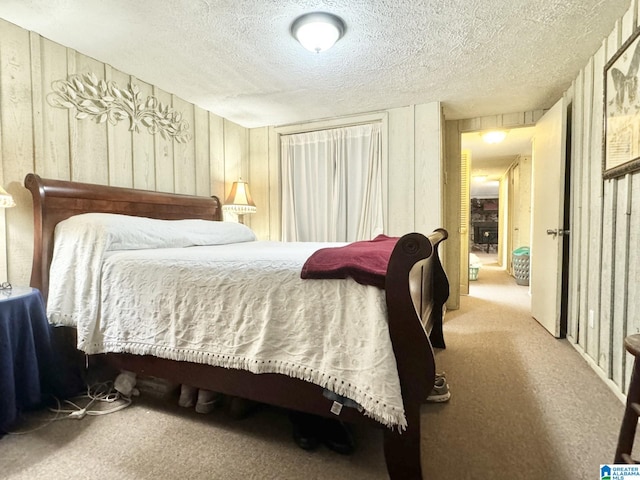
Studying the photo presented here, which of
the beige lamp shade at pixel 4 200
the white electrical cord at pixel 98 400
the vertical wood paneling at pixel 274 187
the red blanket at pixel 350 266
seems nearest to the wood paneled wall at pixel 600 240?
the red blanket at pixel 350 266

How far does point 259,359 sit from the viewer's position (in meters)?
1.27

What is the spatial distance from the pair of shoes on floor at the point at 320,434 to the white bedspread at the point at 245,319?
0.37 metres

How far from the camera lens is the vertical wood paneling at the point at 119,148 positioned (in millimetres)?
2373

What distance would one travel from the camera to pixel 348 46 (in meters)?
2.11

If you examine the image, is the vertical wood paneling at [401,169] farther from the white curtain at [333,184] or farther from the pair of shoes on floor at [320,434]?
the pair of shoes on floor at [320,434]

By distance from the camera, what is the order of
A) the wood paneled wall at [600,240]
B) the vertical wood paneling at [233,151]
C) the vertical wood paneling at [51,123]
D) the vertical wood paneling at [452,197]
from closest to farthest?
the wood paneled wall at [600,240] < the vertical wood paneling at [51,123] < the vertical wood paneling at [233,151] < the vertical wood paneling at [452,197]

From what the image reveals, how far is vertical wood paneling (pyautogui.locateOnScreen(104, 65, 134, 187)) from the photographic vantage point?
93.4 inches

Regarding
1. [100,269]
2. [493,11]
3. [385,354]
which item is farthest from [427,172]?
[100,269]

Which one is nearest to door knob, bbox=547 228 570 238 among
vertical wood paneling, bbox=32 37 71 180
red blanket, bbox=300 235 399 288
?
red blanket, bbox=300 235 399 288

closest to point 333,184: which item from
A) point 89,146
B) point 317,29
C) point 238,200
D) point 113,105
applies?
point 238,200

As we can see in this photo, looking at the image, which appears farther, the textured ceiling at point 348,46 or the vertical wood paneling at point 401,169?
the vertical wood paneling at point 401,169

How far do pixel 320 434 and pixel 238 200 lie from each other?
8.14 feet

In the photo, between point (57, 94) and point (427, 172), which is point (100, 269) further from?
point (427, 172)

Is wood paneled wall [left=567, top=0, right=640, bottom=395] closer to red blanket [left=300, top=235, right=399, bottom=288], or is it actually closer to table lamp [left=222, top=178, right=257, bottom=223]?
red blanket [left=300, top=235, right=399, bottom=288]
